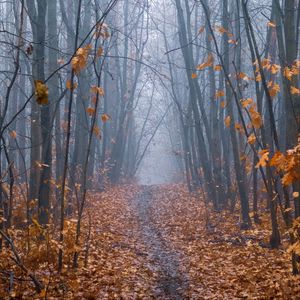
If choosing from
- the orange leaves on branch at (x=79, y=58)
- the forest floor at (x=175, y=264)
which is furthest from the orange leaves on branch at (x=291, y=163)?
the orange leaves on branch at (x=79, y=58)

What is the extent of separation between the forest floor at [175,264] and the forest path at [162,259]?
0.6 inches

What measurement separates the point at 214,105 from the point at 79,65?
1002 centimetres

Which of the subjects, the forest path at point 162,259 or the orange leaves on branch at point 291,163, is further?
the forest path at point 162,259

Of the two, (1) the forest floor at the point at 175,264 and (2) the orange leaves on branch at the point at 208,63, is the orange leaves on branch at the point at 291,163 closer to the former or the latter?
(1) the forest floor at the point at 175,264

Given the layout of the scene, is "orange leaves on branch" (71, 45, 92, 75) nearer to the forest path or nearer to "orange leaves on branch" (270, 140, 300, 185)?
"orange leaves on branch" (270, 140, 300, 185)

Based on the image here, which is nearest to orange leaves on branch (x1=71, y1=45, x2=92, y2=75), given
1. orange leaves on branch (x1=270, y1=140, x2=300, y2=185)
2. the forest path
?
orange leaves on branch (x1=270, y1=140, x2=300, y2=185)

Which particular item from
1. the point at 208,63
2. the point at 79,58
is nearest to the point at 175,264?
the point at 208,63

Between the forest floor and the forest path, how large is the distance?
0.01 m

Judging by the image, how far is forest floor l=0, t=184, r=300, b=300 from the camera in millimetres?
6492

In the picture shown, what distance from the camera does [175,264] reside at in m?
8.63

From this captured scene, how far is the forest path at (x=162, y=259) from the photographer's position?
6953 mm

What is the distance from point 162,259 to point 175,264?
54 cm

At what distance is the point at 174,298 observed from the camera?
654 cm

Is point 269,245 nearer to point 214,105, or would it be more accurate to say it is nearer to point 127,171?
point 214,105
